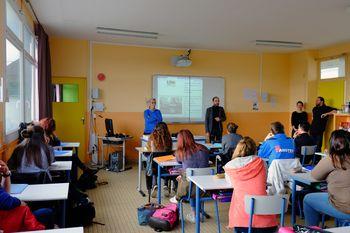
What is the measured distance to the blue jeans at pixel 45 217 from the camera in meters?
2.83

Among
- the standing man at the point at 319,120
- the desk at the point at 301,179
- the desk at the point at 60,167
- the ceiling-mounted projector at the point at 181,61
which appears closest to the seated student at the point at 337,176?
the desk at the point at 301,179

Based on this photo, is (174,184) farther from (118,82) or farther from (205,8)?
(118,82)

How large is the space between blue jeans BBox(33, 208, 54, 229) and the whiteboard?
5.95 metres

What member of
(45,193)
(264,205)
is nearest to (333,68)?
(264,205)

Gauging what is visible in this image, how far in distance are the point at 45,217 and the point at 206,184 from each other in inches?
58.5

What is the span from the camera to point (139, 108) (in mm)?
8555

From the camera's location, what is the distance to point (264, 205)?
2732 mm

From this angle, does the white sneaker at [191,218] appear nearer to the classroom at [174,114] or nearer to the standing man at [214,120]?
the classroom at [174,114]

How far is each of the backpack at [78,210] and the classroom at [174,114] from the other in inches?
0.6

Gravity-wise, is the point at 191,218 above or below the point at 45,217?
below

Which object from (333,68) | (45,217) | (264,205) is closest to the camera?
(264,205)

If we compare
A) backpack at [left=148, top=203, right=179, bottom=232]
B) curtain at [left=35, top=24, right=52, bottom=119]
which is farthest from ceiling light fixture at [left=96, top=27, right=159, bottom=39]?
backpack at [left=148, top=203, right=179, bottom=232]

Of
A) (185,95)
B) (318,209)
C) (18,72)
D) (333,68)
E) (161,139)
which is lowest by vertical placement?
(318,209)

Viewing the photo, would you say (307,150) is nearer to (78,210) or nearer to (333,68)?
(78,210)
